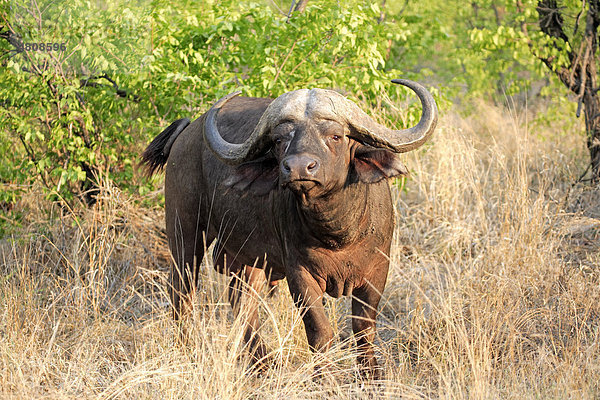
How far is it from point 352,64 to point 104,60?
2180 mm

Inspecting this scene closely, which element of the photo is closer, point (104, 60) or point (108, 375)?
point (108, 375)

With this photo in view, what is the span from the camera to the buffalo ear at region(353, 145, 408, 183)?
12.0 feet

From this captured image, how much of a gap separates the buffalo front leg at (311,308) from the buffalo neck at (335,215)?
0.74ft

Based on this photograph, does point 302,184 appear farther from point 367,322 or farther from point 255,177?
point 367,322

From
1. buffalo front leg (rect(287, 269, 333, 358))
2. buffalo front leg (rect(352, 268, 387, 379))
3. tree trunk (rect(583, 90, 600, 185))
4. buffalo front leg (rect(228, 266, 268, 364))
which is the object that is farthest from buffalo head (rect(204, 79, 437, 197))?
tree trunk (rect(583, 90, 600, 185))

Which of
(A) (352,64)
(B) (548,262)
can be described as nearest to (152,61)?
(A) (352,64)

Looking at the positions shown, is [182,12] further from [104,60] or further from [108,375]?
[108,375]

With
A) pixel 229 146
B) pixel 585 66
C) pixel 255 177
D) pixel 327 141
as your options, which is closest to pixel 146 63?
pixel 229 146

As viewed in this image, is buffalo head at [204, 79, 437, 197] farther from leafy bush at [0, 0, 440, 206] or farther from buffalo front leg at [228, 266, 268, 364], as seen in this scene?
leafy bush at [0, 0, 440, 206]

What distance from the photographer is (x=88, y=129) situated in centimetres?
597

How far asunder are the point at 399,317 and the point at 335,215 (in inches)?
67.6

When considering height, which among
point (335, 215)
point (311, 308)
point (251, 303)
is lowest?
point (251, 303)

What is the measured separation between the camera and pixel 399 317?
5.13 metres

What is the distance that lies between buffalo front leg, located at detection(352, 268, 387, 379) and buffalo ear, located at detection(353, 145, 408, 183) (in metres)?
0.71
